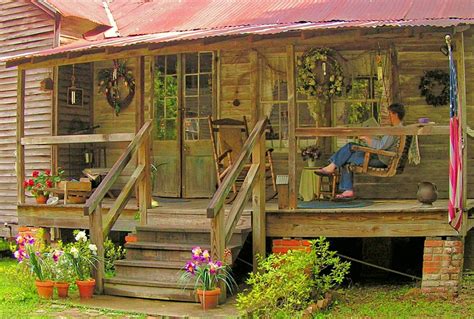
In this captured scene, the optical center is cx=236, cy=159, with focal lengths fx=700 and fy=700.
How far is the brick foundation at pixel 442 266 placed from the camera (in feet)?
25.2

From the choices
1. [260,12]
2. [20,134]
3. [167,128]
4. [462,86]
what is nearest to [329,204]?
[462,86]

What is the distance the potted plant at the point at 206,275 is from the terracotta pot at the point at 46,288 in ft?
4.74

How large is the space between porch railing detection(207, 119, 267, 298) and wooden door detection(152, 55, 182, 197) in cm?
348

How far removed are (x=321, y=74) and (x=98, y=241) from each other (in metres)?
4.34

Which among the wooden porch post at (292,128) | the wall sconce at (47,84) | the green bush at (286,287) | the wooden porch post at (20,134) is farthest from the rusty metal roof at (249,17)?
the green bush at (286,287)

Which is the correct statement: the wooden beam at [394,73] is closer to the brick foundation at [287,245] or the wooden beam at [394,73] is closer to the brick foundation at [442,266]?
the brick foundation at [442,266]

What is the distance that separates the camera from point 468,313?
7.11m

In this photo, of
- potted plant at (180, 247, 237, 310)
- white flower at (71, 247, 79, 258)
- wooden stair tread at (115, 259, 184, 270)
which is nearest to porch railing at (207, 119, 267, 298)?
potted plant at (180, 247, 237, 310)

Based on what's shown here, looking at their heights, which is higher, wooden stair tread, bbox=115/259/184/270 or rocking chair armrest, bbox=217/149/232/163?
rocking chair armrest, bbox=217/149/232/163

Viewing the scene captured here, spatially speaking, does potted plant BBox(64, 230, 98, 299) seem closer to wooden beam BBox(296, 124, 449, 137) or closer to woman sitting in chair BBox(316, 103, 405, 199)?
wooden beam BBox(296, 124, 449, 137)

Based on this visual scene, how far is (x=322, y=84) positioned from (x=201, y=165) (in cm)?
232

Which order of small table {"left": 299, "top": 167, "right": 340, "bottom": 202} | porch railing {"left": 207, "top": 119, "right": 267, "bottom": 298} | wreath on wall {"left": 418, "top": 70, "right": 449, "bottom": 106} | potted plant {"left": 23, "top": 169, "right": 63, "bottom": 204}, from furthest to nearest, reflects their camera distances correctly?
wreath on wall {"left": 418, "top": 70, "right": 449, "bottom": 106}
potted plant {"left": 23, "top": 169, "right": 63, "bottom": 204}
small table {"left": 299, "top": 167, "right": 340, "bottom": 202}
porch railing {"left": 207, "top": 119, "right": 267, "bottom": 298}

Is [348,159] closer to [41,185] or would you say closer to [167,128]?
[167,128]

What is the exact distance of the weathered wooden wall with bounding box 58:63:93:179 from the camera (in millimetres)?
11469
